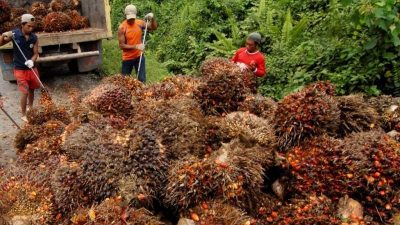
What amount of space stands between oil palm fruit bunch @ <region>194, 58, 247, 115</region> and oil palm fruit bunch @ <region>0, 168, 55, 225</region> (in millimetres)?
1563

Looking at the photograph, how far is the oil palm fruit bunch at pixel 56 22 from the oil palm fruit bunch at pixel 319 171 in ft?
19.7

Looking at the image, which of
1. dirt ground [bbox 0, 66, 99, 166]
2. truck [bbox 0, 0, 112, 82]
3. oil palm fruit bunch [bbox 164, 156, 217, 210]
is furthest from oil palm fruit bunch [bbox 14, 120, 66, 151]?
truck [bbox 0, 0, 112, 82]

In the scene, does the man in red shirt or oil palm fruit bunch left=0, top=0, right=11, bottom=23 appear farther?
oil palm fruit bunch left=0, top=0, right=11, bottom=23

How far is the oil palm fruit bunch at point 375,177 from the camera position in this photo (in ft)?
10.1

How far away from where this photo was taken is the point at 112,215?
2.70 m

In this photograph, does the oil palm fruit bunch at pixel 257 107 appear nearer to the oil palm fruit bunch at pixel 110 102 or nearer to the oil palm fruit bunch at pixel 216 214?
the oil palm fruit bunch at pixel 110 102

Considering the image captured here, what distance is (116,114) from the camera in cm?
407

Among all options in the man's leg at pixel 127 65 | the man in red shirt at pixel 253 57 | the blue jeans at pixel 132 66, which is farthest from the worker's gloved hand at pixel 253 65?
the man's leg at pixel 127 65

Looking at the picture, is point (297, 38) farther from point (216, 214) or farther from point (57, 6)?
point (216, 214)

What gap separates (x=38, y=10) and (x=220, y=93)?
19.6 feet

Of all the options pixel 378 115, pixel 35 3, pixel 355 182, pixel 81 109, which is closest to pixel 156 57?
pixel 35 3

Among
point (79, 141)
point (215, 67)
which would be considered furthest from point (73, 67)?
point (79, 141)

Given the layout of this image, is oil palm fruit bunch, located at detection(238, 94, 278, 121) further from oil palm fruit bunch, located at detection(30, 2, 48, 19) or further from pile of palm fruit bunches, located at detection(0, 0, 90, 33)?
oil palm fruit bunch, located at detection(30, 2, 48, 19)

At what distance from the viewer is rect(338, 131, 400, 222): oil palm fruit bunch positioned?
307 cm
